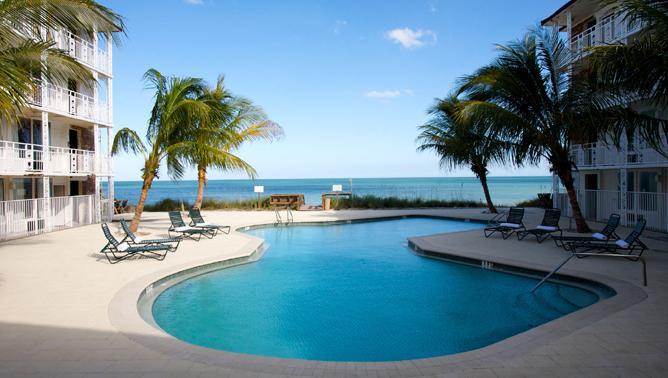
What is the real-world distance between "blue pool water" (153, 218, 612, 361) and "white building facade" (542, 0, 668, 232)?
8564 millimetres

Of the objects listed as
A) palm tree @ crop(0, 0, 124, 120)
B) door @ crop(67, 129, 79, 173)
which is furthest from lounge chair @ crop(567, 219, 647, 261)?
door @ crop(67, 129, 79, 173)

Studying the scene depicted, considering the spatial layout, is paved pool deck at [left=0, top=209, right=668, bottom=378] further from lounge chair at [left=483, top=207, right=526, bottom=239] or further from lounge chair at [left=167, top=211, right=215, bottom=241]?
lounge chair at [left=167, top=211, right=215, bottom=241]

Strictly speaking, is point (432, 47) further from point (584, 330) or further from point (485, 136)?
point (584, 330)

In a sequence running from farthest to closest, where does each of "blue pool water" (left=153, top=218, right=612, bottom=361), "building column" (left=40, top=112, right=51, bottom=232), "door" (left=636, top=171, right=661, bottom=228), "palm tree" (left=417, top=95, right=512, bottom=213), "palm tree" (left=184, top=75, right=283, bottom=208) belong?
"palm tree" (left=417, top=95, right=512, bottom=213) < "building column" (left=40, top=112, right=51, bottom=232) < "palm tree" (left=184, top=75, right=283, bottom=208) < "door" (left=636, top=171, right=661, bottom=228) < "blue pool water" (left=153, top=218, right=612, bottom=361)

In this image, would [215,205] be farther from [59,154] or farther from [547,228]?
[547,228]

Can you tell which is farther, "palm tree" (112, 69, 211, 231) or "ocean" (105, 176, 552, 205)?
"ocean" (105, 176, 552, 205)

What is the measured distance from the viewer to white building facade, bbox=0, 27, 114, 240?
1460cm

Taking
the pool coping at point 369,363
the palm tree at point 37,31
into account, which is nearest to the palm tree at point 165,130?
the palm tree at point 37,31

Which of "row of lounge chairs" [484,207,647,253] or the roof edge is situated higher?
the roof edge

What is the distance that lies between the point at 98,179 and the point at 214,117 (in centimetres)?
643

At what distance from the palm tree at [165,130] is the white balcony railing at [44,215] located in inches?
140

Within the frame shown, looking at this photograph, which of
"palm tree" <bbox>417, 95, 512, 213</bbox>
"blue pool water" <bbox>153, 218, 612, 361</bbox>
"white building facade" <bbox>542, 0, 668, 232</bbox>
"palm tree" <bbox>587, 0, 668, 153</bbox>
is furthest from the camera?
"palm tree" <bbox>417, 95, 512, 213</bbox>

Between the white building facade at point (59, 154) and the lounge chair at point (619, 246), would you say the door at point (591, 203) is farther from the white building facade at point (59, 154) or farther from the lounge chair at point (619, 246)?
the white building facade at point (59, 154)

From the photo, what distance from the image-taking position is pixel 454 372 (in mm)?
4254
